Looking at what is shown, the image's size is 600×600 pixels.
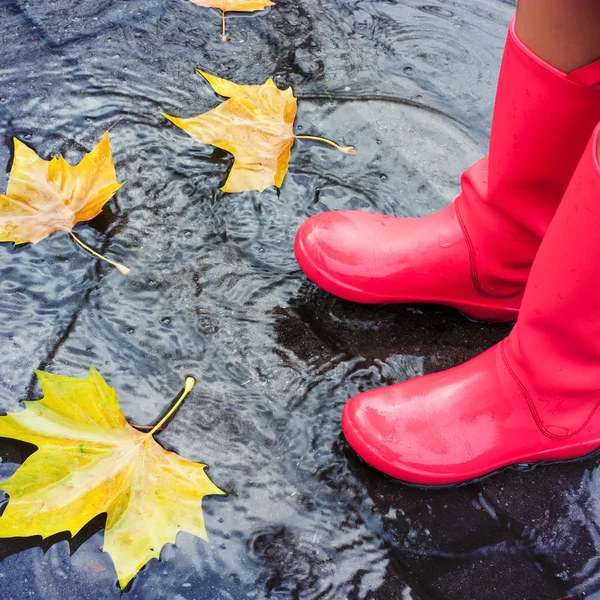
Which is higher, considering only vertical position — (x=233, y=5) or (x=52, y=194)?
(x=233, y=5)

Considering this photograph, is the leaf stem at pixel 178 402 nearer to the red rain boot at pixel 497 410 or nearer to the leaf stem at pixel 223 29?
the red rain boot at pixel 497 410

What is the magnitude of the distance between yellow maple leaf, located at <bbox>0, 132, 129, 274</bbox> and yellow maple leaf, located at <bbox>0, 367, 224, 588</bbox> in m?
0.36

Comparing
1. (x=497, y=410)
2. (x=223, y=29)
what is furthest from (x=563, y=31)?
(x=223, y=29)

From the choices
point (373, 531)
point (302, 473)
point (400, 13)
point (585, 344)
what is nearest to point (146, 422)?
point (302, 473)

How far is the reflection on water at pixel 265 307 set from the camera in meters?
0.96

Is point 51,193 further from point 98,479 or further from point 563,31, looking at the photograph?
point 563,31

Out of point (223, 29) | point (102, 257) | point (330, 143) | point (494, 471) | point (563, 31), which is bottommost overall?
point (494, 471)

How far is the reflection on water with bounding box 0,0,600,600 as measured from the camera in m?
0.96

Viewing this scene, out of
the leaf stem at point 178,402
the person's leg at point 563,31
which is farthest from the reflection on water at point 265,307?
the person's leg at point 563,31

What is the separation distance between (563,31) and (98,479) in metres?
0.92

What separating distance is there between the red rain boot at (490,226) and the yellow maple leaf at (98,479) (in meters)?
0.47

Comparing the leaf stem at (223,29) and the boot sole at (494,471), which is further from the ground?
the leaf stem at (223,29)

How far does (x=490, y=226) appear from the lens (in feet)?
3.72

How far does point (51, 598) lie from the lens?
35.1 inches
